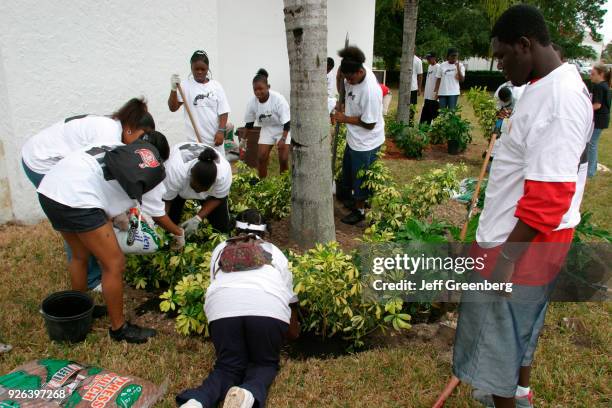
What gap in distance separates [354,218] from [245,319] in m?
2.90

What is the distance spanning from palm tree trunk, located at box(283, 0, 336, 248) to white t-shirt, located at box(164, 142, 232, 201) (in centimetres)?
62

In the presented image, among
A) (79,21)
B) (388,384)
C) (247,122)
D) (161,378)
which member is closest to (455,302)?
(388,384)

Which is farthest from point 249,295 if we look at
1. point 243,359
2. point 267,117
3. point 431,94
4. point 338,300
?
point 431,94

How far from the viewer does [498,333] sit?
2.04 meters

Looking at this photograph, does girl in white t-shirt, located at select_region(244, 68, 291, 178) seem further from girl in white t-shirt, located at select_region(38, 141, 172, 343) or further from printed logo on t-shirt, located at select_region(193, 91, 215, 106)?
girl in white t-shirt, located at select_region(38, 141, 172, 343)

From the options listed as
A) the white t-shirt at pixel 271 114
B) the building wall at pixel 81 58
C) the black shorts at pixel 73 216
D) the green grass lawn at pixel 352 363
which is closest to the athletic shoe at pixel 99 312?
the green grass lawn at pixel 352 363

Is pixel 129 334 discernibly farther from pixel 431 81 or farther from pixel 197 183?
pixel 431 81


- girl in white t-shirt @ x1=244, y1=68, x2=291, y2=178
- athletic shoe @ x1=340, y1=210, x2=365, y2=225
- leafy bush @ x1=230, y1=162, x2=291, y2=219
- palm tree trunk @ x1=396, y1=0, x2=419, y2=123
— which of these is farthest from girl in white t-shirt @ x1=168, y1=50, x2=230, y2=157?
palm tree trunk @ x1=396, y1=0, x2=419, y2=123

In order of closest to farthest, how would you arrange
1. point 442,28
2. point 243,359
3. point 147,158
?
1. point 243,359
2. point 147,158
3. point 442,28

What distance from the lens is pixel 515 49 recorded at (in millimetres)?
1828

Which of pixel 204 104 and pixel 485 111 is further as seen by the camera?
pixel 485 111

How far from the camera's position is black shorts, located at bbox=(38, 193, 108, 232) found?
2898 millimetres

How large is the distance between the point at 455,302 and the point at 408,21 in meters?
6.71

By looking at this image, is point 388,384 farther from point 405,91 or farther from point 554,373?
point 405,91
